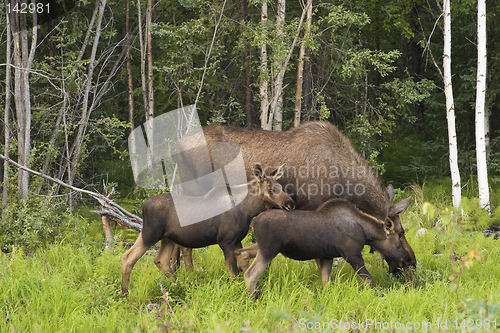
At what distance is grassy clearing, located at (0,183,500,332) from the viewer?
5816mm

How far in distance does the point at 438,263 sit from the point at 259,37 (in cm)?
616

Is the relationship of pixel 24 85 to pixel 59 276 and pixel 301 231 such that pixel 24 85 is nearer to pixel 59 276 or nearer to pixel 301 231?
pixel 59 276

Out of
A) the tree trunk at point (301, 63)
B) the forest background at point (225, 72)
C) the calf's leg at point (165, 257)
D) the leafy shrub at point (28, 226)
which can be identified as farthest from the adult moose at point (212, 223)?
the tree trunk at point (301, 63)

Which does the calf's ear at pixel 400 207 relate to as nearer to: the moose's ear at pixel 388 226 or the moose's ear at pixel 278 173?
the moose's ear at pixel 388 226

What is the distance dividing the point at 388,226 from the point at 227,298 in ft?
7.36

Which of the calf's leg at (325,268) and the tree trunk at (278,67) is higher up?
the tree trunk at (278,67)

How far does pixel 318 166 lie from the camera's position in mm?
8055

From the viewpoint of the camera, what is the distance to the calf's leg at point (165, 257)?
7562 millimetres

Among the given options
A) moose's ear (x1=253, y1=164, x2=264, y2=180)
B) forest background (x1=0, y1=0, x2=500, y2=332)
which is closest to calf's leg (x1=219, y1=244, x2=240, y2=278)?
forest background (x1=0, y1=0, x2=500, y2=332)

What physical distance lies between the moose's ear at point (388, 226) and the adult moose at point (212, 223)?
122 centimetres

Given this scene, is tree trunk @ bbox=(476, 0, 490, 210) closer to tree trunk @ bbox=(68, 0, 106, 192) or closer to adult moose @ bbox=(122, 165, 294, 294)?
adult moose @ bbox=(122, 165, 294, 294)

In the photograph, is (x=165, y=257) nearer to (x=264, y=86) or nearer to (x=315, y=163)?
(x=315, y=163)

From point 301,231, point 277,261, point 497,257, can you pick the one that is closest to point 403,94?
point 497,257

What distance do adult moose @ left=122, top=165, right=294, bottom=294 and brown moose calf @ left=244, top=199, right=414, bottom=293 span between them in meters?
0.34
